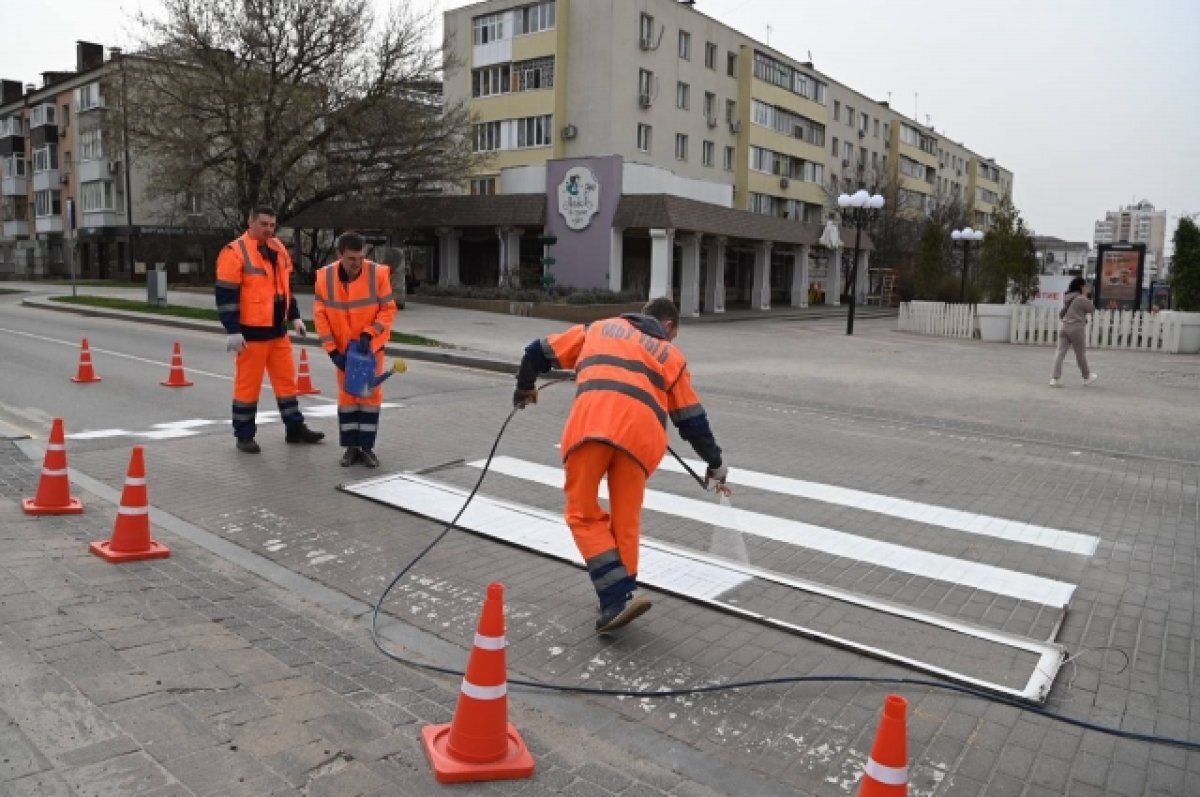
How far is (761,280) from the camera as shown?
139 feet

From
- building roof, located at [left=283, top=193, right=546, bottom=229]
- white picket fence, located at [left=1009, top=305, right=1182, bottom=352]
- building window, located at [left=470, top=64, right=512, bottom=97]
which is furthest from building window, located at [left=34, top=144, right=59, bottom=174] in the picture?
white picket fence, located at [left=1009, top=305, right=1182, bottom=352]

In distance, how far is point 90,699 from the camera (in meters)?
3.62

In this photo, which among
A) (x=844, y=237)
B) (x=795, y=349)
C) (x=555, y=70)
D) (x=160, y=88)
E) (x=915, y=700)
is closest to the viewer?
(x=915, y=700)

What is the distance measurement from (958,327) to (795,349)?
8.98m

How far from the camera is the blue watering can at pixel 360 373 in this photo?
25.2 feet

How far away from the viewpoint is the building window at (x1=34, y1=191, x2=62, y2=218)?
62.8 metres

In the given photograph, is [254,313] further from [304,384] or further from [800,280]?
[800,280]

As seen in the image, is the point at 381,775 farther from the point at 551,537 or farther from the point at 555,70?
the point at 555,70

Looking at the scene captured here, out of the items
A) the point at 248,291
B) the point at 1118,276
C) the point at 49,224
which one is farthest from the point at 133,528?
the point at 49,224

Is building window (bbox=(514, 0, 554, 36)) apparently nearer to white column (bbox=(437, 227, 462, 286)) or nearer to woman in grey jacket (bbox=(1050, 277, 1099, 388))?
white column (bbox=(437, 227, 462, 286))

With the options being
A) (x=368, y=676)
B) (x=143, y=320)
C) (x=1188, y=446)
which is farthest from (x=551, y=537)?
(x=143, y=320)

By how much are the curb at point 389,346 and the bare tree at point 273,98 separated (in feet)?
14.8

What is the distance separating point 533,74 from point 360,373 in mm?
40212

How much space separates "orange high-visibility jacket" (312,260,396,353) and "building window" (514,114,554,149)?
3814 centimetres
